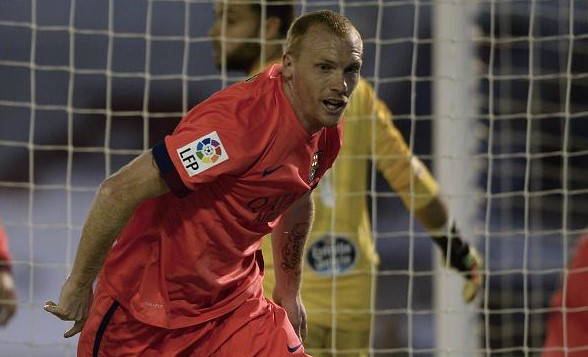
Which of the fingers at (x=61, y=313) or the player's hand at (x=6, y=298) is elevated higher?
the fingers at (x=61, y=313)

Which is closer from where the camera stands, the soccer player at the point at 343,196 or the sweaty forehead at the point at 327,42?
the sweaty forehead at the point at 327,42

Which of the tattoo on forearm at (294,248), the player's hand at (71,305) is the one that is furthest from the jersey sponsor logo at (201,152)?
the tattoo on forearm at (294,248)

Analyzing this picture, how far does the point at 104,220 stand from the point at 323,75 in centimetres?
59

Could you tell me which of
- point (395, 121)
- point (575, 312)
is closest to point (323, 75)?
point (575, 312)

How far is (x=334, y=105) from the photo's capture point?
2.91m

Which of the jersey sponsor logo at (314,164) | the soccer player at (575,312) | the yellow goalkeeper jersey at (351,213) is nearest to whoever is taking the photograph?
the jersey sponsor logo at (314,164)

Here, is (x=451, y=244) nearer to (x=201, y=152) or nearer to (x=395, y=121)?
(x=395, y=121)

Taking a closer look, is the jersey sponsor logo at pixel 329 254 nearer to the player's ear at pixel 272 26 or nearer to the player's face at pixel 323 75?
the player's ear at pixel 272 26

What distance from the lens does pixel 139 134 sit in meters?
5.64

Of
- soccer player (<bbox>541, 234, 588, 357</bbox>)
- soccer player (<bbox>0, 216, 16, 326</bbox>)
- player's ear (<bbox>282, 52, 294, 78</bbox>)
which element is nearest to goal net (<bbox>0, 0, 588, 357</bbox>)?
soccer player (<bbox>0, 216, 16, 326</bbox>)

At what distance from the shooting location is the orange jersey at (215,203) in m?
2.82

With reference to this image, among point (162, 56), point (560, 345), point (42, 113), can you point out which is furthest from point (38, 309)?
point (560, 345)

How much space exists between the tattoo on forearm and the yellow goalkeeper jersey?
1.04 meters

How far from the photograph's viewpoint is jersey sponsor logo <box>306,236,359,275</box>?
14.7ft
